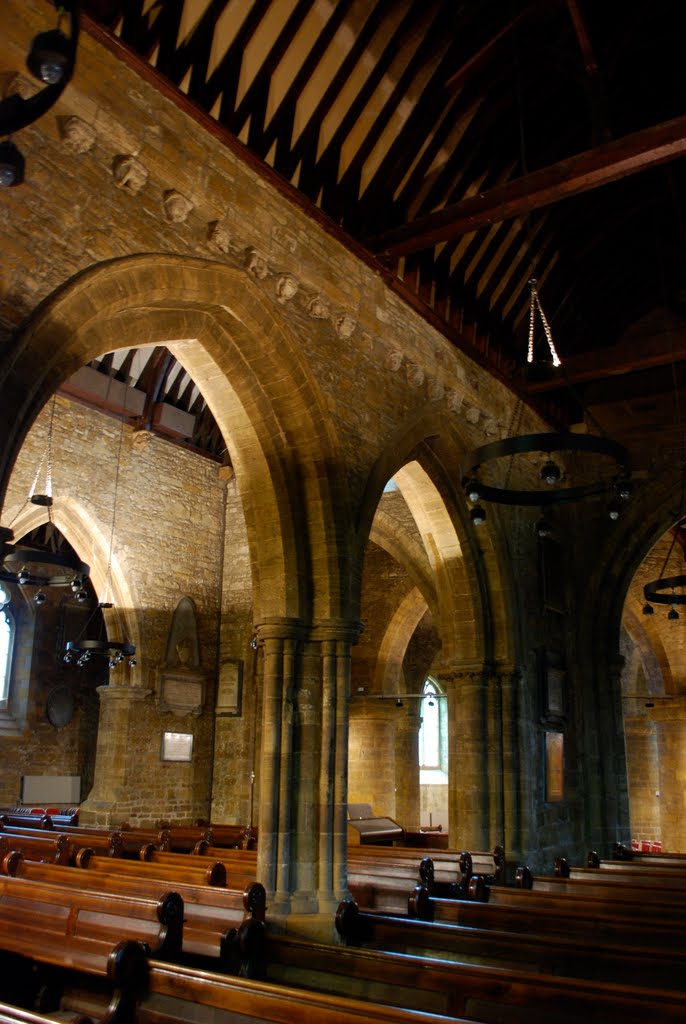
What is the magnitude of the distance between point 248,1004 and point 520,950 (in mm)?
Result: 2139

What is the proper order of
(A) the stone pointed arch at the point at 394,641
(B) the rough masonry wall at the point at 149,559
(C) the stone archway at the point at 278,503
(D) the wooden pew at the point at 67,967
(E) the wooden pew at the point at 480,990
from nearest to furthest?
(E) the wooden pew at the point at 480,990
(D) the wooden pew at the point at 67,967
(C) the stone archway at the point at 278,503
(B) the rough masonry wall at the point at 149,559
(A) the stone pointed arch at the point at 394,641

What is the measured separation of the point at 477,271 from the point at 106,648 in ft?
24.6

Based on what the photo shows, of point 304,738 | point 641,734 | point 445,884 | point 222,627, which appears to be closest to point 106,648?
point 222,627

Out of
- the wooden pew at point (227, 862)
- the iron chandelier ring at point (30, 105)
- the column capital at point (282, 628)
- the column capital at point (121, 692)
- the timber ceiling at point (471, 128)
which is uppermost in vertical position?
the timber ceiling at point (471, 128)

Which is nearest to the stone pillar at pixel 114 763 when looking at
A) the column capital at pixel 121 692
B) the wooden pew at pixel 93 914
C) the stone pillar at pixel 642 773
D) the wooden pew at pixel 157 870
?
the column capital at pixel 121 692

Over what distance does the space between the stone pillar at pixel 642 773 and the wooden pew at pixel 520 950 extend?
1801cm

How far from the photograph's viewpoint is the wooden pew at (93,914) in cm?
495

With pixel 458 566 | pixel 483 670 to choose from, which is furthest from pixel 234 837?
pixel 458 566

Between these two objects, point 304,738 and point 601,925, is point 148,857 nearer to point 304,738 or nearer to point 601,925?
point 304,738

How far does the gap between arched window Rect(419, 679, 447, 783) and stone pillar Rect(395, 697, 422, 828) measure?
5723 millimetres

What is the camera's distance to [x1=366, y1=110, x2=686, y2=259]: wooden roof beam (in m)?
8.25

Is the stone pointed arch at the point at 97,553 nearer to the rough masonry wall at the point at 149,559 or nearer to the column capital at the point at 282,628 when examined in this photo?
the rough masonry wall at the point at 149,559

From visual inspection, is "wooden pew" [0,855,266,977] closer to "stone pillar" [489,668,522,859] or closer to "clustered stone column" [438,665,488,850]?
"clustered stone column" [438,665,488,850]

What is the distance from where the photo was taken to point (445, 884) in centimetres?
853
